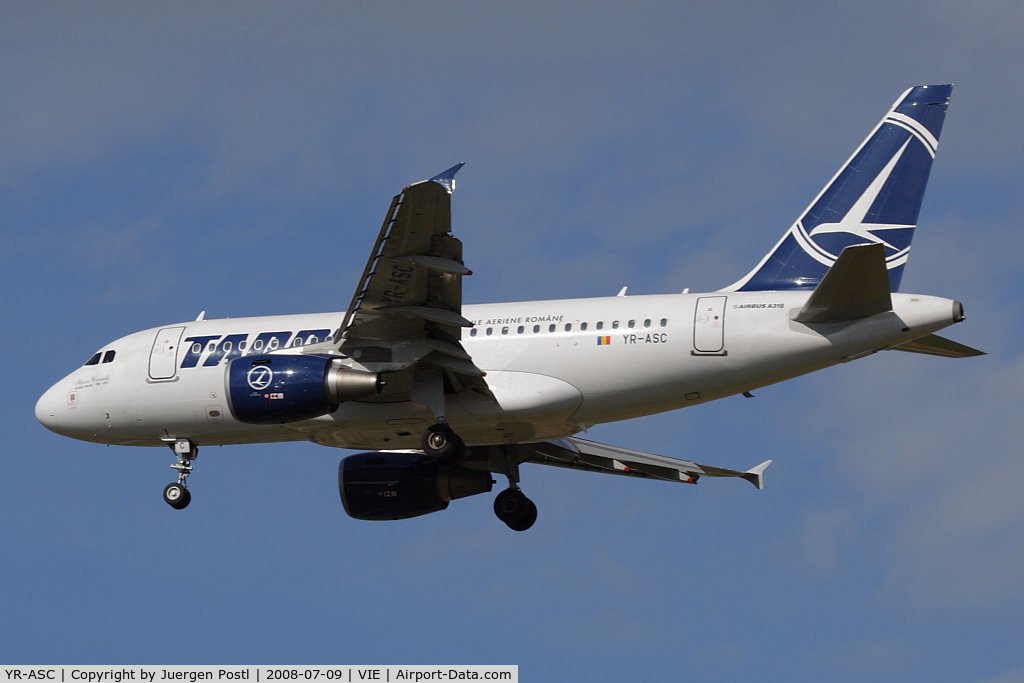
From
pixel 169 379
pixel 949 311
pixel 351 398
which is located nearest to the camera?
pixel 949 311

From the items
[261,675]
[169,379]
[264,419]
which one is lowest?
[261,675]

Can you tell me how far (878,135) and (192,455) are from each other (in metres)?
14.3

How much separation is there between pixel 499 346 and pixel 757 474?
6.70m

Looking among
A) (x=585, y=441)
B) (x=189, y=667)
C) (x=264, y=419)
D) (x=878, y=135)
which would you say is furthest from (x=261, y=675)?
(x=878, y=135)

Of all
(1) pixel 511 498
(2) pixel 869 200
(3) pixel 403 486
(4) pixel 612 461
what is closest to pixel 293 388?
(3) pixel 403 486

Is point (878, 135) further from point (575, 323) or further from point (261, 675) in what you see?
point (261, 675)

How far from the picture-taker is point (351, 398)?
26766 millimetres

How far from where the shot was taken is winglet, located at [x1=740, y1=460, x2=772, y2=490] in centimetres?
3119

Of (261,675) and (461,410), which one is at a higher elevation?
(461,410)

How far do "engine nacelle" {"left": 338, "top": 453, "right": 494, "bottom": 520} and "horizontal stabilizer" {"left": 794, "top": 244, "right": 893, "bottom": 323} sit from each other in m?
8.88

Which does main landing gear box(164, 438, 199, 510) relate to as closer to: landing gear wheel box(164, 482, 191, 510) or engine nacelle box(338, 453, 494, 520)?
landing gear wheel box(164, 482, 191, 510)

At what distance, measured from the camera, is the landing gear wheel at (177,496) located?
29.6 meters

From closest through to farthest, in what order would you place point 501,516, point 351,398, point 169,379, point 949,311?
point 949,311
point 351,398
point 169,379
point 501,516

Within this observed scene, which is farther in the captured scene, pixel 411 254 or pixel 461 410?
pixel 461 410
